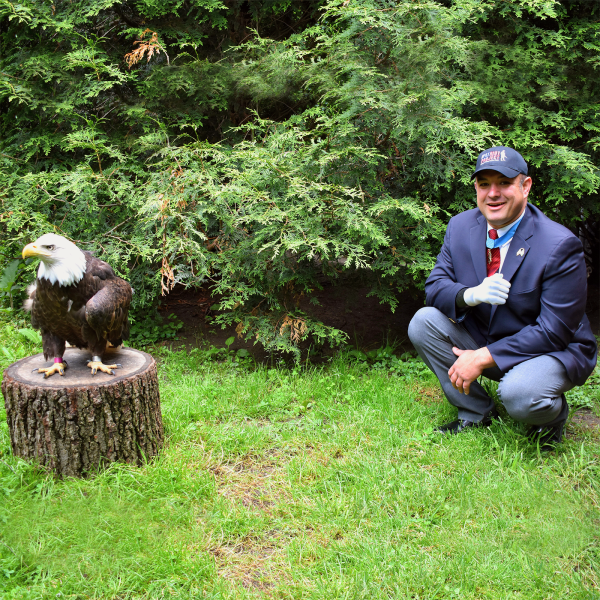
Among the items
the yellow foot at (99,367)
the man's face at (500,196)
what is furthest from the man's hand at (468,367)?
the yellow foot at (99,367)

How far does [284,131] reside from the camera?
446cm

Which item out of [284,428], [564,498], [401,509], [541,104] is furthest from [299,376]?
[541,104]

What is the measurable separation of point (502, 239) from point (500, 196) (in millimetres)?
288

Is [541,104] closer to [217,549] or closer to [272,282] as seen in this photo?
[272,282]

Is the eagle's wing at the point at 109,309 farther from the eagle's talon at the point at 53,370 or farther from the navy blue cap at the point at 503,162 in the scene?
the navy blue cap at the point at 503,162

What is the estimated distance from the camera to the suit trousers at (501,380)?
2.76m

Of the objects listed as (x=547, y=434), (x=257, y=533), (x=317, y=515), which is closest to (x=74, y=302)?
(x=257, y=533)

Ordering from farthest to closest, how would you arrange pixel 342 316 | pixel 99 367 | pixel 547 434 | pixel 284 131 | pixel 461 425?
pixel 342 316 → pixel 284 131 → pixel 461 425 → pixel 547 434 → pixel 99 367

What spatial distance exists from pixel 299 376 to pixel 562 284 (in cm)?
204

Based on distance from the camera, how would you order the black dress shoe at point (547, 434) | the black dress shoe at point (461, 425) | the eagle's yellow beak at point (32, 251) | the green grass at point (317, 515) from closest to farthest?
1. the green grass at point (317, 515)
2. the eagle's yellow beak at point (32, 251)
3. the black dress shoe at point (547, 434)
4. the black dress shoe at point (461, 425)

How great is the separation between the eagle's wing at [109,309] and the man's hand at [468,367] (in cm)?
201

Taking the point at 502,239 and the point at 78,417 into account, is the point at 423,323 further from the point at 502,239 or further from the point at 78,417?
the point at 78,417

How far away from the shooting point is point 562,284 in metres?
2.77

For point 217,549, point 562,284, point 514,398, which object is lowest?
point 217,549
